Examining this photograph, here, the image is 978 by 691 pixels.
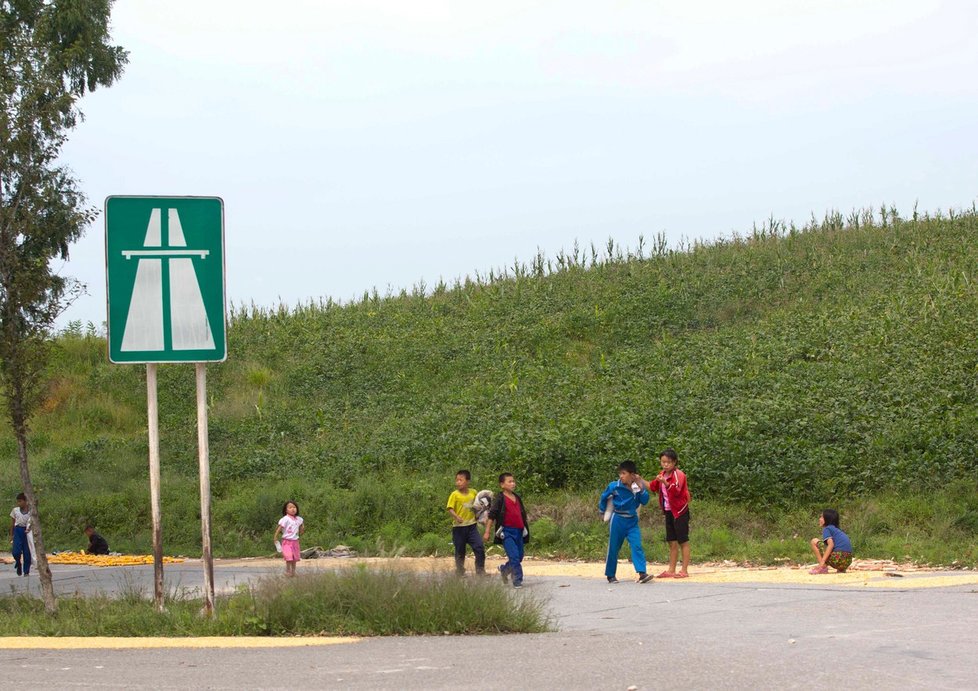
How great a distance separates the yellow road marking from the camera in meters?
8.88

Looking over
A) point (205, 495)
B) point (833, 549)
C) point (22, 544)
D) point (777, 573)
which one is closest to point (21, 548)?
point (22, 544)

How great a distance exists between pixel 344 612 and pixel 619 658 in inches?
99.1

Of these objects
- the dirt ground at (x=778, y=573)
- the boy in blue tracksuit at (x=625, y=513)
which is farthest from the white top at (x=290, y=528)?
the boy in blue tracksuit at (x=625, y=513)

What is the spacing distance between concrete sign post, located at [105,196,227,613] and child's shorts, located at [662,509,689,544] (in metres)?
7.63

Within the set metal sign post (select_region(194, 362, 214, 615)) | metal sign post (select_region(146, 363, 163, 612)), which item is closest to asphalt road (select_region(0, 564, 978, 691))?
metal sign post (select_region(194, 362, 214, 615))

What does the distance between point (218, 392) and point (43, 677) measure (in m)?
31.7

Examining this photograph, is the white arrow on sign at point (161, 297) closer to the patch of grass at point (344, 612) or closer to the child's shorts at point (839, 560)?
the patch of grass at point (344, 612)

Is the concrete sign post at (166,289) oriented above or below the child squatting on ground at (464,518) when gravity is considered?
above

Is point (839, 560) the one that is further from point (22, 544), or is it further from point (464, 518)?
point (22, 544)

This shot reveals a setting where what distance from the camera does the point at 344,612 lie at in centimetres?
964

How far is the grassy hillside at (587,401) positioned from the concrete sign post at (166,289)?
500 centimetres

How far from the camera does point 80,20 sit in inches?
1131

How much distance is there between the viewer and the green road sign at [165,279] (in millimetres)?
9555

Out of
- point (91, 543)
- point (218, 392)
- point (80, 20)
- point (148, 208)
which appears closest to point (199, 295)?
point (148, 208)
